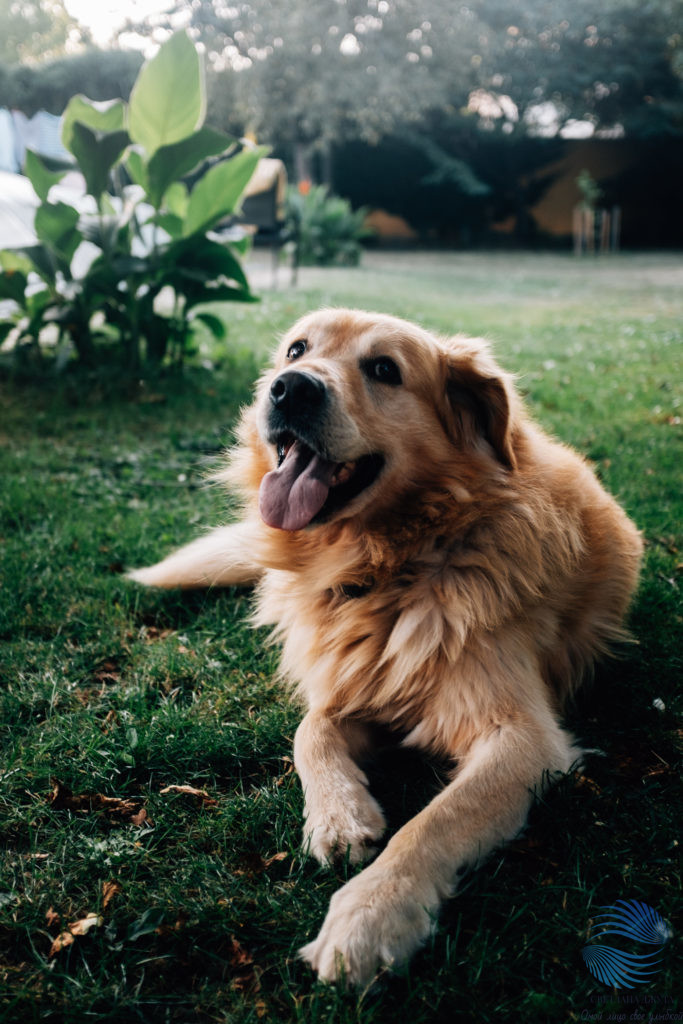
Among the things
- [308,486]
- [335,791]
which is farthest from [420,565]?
[335,791]

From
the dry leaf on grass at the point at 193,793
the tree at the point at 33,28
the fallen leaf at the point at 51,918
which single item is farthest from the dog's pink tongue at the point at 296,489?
the tree at the point at 33,28

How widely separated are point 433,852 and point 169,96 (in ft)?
16.6

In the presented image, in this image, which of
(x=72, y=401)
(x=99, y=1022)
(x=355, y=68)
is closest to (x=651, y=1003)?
(x=99, y=1022)

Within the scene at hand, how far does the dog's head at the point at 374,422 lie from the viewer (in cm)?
225

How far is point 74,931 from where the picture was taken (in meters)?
1.57

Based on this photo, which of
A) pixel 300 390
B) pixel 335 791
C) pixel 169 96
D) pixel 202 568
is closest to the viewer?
pixel 335 791

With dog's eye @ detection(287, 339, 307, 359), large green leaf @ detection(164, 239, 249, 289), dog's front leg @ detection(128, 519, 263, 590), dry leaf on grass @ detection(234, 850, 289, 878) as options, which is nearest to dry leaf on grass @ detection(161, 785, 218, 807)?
dry leaf on grass @ detection(234, 850, 289, 878)

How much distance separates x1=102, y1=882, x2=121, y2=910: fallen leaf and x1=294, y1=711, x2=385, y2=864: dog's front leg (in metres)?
0.43

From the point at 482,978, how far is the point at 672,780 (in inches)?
33.4

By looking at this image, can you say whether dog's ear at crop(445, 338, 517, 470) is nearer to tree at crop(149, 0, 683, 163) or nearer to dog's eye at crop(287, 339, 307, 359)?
dog's eye at crop(287, 339, 307, 359)

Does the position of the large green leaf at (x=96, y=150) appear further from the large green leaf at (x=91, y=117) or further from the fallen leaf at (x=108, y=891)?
the fallen leaf at (x=108, y=891)

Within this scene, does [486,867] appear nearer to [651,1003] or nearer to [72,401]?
[651,1003]

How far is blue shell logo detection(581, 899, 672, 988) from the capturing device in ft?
4.90

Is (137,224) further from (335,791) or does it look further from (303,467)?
(335,791)
